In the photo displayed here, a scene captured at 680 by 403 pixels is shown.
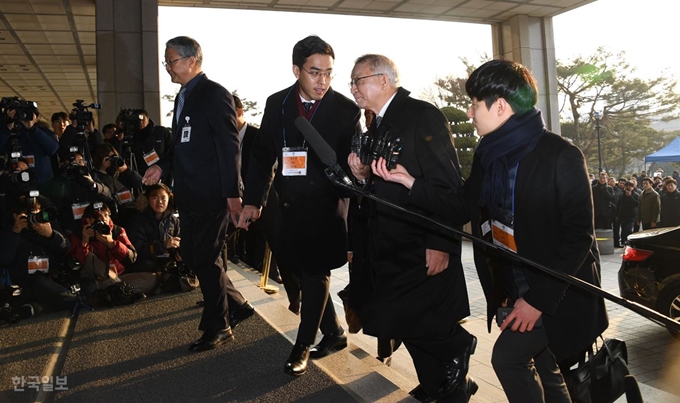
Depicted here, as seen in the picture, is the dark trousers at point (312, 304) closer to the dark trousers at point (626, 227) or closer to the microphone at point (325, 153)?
the microphone at point (325, 153)

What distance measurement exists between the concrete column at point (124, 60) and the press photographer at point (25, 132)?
550cm

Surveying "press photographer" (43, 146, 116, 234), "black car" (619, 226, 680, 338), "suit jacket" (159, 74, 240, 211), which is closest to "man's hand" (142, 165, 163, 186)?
"suit jacket" (159, 74, 240, 211)

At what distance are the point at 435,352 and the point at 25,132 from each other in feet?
15.8

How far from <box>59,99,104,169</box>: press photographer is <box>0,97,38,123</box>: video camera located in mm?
495

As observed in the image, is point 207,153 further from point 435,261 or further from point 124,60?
point 124,60

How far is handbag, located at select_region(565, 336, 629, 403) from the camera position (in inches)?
92.6

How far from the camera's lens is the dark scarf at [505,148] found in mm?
2285

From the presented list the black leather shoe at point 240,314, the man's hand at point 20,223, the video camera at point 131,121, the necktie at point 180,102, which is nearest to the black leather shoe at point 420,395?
the black leather shoe at point 240,314

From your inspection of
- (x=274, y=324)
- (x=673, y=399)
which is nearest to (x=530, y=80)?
(x=274, y=324)

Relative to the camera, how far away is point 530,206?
227 cm

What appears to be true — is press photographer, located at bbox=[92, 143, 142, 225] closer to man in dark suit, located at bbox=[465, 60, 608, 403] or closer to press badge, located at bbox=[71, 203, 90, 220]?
press badge, located at bbox=[71, 203, 90, 220]

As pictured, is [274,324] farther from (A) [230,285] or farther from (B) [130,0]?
(B) [130,0]

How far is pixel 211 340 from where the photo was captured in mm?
3885

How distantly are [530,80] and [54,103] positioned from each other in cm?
3290
